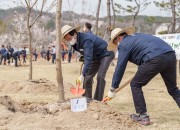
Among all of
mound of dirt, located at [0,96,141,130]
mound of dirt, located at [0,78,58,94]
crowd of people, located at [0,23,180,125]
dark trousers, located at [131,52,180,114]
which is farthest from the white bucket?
mound of dirt, located at [0,78,58,94]

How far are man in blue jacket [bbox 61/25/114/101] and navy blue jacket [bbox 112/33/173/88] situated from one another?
85 cm

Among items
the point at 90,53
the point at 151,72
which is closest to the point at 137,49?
the point at 151,72

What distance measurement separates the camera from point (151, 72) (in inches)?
241

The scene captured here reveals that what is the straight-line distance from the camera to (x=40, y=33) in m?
78.6

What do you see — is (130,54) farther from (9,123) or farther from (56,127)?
(9,123)

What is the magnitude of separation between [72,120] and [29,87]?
4842 mm

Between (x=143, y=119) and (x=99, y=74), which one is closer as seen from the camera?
(x=143, y=119)

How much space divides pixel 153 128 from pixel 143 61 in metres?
0.99

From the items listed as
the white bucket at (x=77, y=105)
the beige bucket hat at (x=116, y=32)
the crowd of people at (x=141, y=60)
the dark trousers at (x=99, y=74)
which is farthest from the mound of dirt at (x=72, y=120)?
the dark trousers at (x=99, y=74)

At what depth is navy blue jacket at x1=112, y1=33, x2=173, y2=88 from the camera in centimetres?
606

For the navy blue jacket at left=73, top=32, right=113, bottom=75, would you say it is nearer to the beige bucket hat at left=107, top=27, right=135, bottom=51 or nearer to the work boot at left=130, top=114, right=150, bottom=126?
the beige bucket hat at left=107, top=27, right=135, bottom=51

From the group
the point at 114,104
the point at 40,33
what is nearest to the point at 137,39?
the point at 114,104

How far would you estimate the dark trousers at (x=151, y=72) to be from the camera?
608 centimetres

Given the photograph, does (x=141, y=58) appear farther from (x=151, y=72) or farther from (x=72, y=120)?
(x=72, y=120)
